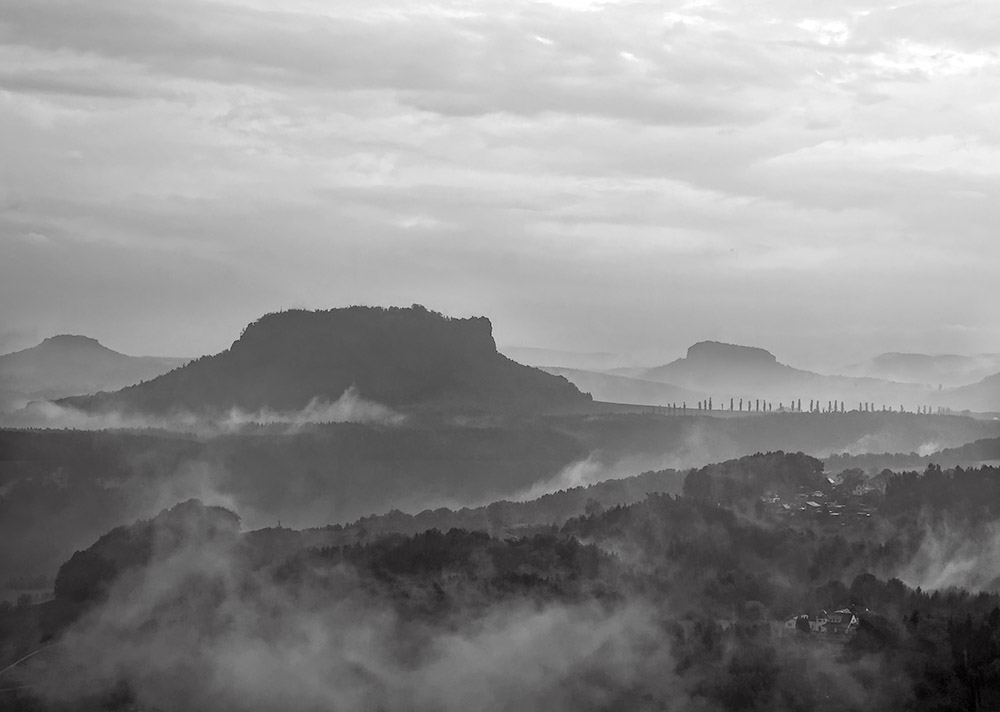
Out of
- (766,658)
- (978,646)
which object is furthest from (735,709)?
(978,646)

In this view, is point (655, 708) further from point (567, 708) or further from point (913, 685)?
point (913, 685)

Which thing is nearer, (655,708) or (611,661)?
(655,708)

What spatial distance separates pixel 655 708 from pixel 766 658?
10756 mm

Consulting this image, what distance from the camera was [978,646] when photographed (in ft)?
585

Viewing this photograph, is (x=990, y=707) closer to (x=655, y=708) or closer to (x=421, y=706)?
(x=655, y=708)

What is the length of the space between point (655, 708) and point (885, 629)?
816 inches

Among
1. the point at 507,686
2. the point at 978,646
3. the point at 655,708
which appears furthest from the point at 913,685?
the point at 507,686

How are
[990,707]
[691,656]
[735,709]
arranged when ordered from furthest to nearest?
[691,656] → [735,709] → [990,707]

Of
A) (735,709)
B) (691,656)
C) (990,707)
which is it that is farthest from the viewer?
(691,656)

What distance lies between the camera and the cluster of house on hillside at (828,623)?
19175cm

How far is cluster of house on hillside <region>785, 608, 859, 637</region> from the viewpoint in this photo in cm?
19175

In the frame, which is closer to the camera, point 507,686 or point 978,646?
point 978,646

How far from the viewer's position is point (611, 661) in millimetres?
198000

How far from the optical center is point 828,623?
641 ft
